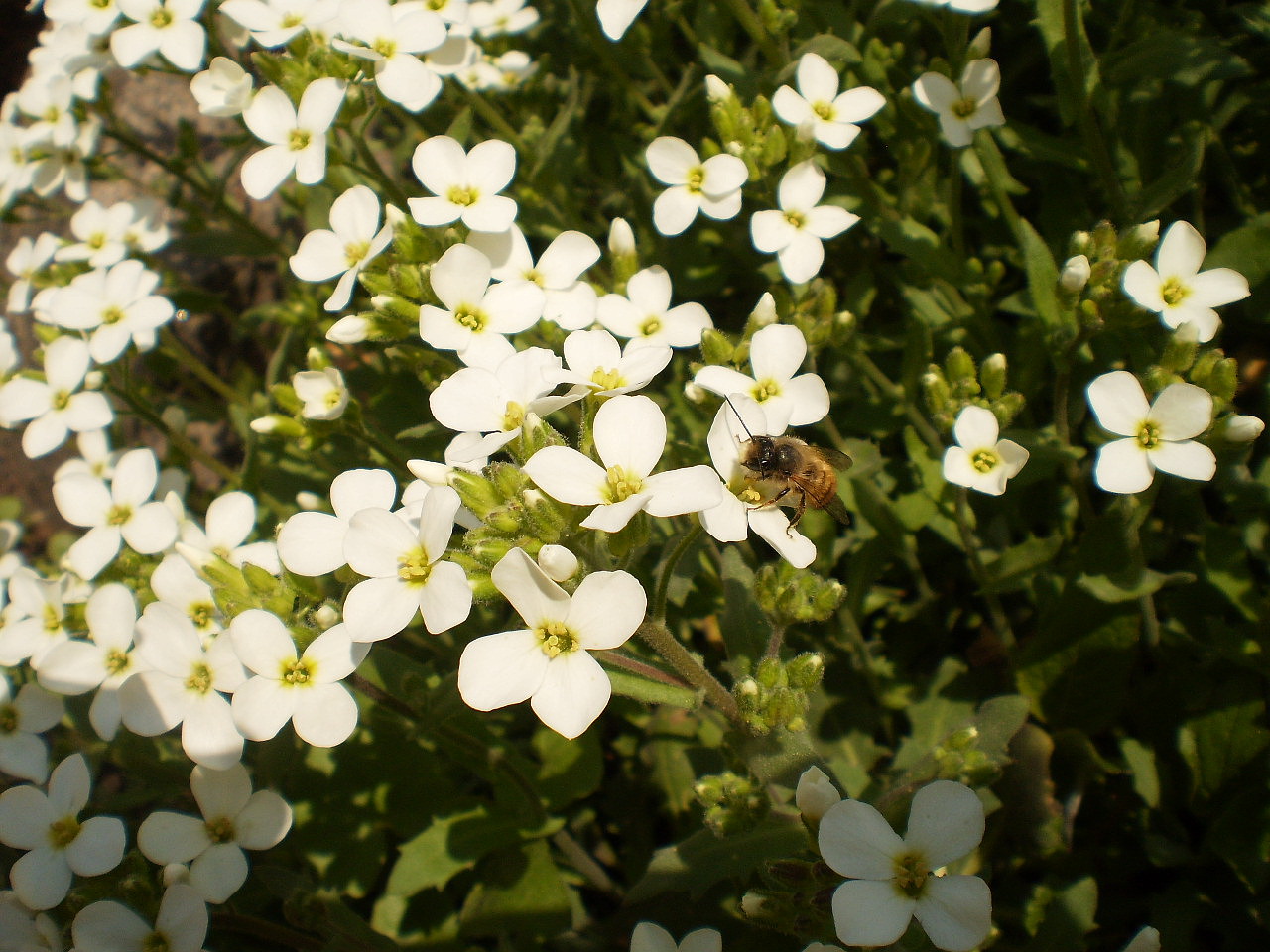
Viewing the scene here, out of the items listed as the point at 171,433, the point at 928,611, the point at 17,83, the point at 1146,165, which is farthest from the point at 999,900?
the point at 17,83

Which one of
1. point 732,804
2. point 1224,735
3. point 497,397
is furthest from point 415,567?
point 1224,735

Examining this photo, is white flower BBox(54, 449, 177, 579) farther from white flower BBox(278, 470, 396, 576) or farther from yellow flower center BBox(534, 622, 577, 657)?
yellow flower center BBox(534, 622, 577, 657)

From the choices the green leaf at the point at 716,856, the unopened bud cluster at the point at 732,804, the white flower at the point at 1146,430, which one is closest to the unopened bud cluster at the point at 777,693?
the unopened bud cluster at the point at 732,804

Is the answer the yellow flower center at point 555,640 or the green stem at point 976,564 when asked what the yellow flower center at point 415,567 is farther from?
the green stem at point 976,564

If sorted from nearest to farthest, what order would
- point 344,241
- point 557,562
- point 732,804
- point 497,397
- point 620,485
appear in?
point 557,562, point 620,485, point 497,397, point 732,804, point 344,241

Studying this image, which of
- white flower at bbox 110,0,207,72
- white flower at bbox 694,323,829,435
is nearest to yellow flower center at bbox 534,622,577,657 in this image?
white flower at bbox 694,323,829,435

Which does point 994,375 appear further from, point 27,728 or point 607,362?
point 27,728
